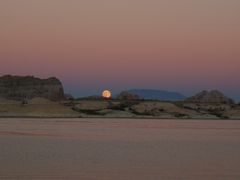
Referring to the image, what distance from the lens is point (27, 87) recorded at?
7662 inches

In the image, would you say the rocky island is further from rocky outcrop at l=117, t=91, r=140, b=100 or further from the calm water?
the calm water

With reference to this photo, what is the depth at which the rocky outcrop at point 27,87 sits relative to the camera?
7539 inches

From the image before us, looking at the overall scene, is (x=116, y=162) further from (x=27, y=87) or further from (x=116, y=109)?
(x=27, y=87)

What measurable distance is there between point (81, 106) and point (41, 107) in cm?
1172

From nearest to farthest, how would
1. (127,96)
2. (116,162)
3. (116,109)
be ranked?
(116,162)
(116,109)
(127,96)

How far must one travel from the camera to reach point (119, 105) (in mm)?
137000

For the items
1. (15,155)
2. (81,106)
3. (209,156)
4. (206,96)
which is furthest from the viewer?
(206,96)

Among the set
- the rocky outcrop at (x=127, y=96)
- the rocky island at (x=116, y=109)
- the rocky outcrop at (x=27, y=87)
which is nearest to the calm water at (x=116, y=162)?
the rocky island at (x=116, y=109)

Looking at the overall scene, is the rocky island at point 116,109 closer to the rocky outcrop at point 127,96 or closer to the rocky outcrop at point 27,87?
the rocky outcrop at point 127,96

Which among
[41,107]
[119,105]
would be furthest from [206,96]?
[41,107]

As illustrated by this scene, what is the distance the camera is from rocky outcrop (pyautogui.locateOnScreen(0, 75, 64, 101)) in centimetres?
19149

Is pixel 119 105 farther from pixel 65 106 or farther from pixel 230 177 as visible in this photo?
pixel 230 177

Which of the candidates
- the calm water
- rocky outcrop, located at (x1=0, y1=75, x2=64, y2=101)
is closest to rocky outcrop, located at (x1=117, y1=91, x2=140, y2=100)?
rocky outcrop, located at (x1=0, y1=75, x2=64, y2=101)

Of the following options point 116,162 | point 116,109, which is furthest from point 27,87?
point 116,162
